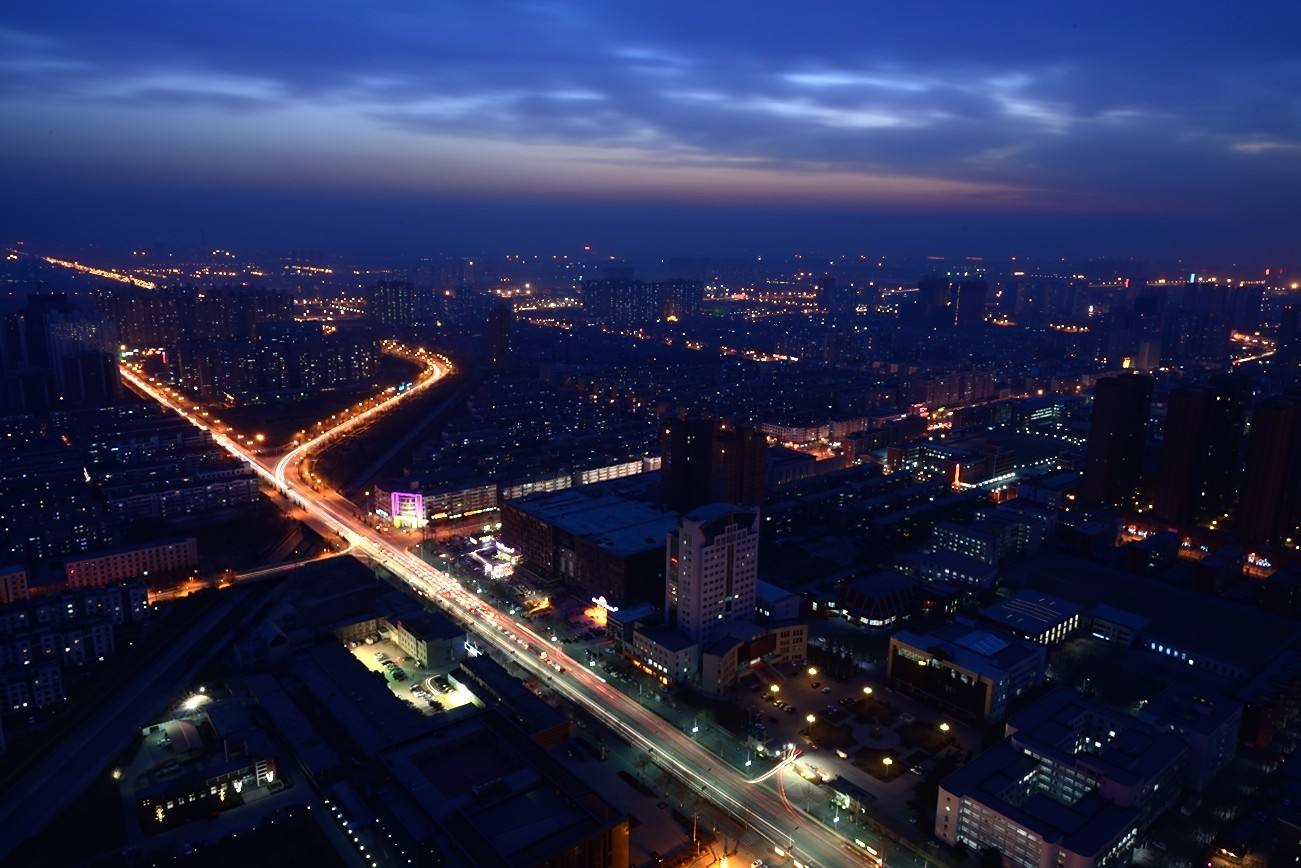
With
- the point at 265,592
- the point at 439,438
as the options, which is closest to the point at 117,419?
the point at 439,438

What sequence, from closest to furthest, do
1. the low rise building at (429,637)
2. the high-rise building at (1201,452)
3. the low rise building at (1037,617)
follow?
1. the low rise building at (429,637)
2. the low rise building at (1037,617)
3. the high-rise building at (1201,452)

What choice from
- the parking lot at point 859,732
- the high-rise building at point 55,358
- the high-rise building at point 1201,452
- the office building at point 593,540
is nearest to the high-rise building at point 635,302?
the high-rise building at point 55,358

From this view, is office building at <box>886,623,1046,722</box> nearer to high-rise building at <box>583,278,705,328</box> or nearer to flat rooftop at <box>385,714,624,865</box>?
flat rooftop at <box>385,714,624,865</box>

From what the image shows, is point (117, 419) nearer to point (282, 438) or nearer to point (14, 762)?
point (282, 438)

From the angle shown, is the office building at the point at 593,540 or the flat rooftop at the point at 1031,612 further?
the office building at the point at 593,540

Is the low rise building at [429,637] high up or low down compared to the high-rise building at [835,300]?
down

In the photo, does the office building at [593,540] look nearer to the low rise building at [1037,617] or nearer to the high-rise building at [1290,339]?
the low rise building at [1037,617]

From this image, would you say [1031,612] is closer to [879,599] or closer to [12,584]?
[879,599]
